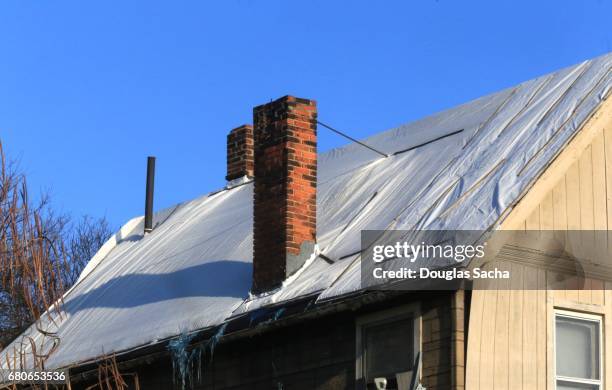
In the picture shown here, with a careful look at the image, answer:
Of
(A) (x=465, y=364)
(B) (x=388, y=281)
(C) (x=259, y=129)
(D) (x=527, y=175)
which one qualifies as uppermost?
(C) (x=259, y=129)

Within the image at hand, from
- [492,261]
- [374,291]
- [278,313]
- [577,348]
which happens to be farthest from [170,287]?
[577,348]

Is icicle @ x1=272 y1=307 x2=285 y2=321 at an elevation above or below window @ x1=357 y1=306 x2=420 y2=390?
above

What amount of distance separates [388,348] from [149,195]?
1004 centimetres

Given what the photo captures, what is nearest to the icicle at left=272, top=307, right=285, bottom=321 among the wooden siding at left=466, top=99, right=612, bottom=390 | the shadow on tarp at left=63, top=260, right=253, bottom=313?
the shadow on tarp at left=63, top=260, right=253, bottom=313

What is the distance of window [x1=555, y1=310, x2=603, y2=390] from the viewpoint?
12836 mm

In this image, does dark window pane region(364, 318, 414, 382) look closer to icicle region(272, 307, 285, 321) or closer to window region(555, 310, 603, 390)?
icicle region(272, 307, 285, 321)

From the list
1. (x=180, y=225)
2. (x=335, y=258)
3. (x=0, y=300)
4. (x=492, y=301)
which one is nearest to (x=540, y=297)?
(x=492, y=301)

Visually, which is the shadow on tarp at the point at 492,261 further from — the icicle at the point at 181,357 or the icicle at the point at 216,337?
the icicle at the point at 181,357

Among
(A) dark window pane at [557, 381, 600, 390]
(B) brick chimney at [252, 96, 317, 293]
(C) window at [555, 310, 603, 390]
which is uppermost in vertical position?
(B) brick chimney at [252, 96, 317, 293]

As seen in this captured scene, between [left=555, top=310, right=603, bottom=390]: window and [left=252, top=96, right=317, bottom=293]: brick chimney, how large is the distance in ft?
12.0

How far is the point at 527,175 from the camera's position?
12953 millimetres

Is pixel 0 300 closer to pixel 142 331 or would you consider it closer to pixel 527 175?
pixel 142 331

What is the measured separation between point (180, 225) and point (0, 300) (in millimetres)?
10352

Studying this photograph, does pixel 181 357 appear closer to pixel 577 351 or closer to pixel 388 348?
pixel 388 348
